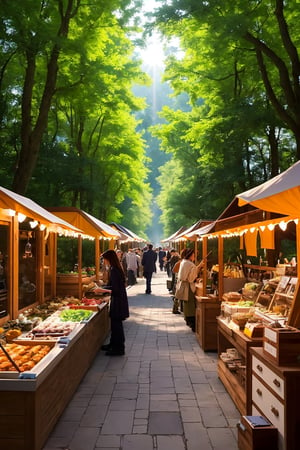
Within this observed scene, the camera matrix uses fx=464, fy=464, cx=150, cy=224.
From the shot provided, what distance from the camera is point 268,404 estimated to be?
4422 millimetres

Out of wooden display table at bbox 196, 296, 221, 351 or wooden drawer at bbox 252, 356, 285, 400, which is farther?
wooden display table at bbox 196, 296, 221, 351

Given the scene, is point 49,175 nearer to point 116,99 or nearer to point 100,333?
point 116,99

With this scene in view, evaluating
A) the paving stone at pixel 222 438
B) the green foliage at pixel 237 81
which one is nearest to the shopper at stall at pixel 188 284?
the green foliage at pixel 237 81

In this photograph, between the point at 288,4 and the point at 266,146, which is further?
the point at 266,146

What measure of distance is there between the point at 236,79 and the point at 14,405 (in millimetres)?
14855

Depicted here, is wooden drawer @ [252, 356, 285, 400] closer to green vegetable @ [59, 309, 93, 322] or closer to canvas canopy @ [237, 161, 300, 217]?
canvas canopy @ [237, 161, 300, 217]

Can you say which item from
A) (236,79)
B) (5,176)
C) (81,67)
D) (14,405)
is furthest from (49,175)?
(14,405)

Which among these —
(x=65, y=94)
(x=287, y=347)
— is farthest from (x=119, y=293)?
(x=65, y=94)

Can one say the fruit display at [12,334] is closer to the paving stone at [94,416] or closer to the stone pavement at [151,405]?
the stone pavement at [151,405]

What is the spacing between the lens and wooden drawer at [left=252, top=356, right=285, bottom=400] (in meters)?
4.06

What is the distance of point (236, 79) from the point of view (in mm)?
16703

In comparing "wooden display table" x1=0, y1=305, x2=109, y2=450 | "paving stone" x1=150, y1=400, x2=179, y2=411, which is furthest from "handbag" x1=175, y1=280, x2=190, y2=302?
"wooden display table" x1=0, y1=305, x2=109, y2=450

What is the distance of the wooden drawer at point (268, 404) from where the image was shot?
4035 mm

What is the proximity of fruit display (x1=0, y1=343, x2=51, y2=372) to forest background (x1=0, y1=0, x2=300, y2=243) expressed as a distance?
20.2 feet
